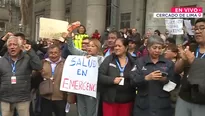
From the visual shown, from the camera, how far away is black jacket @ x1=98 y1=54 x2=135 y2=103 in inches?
202

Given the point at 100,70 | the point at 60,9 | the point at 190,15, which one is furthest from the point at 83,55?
the point at 60,9

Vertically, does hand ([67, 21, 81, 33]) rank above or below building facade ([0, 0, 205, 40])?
below

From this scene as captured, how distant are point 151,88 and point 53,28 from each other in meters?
2.78

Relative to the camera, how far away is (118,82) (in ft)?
16.6

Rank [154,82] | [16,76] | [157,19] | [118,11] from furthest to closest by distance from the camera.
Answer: [118,11], [157,19], [16,76], [154,82]

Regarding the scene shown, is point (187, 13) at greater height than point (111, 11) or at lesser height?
lesser

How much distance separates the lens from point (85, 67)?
5730mm

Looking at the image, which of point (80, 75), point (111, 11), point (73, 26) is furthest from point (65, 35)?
point (111, 11)

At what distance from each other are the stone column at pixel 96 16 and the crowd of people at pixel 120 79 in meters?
12.2

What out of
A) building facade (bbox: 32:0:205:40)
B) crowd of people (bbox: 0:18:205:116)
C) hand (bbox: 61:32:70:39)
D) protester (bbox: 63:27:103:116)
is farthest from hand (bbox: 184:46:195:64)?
building facade (bbox: 32:0:205:40)

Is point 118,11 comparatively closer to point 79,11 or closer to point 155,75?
point 79,11

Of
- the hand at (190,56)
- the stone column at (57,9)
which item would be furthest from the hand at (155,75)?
the stone column at (57,9)

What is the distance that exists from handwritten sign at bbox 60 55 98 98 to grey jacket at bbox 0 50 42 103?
0.52 meters

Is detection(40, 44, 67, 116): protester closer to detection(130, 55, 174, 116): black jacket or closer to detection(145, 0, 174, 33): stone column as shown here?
detection(130, 55, 174, 116): black jacket
